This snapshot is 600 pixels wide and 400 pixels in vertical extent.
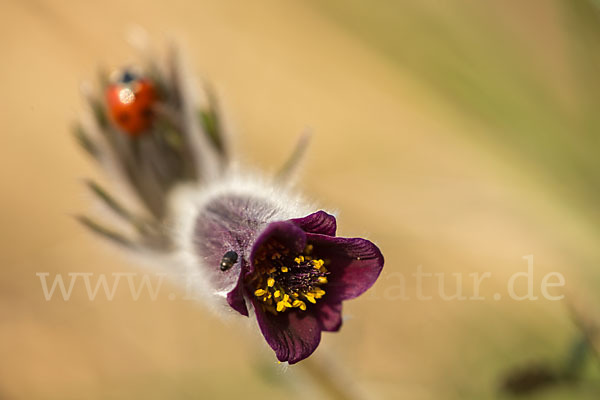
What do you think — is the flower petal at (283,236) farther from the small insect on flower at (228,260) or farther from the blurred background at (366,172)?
the blurred background at (366,172)

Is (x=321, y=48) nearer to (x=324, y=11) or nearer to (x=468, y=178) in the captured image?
(x=324, y=11)

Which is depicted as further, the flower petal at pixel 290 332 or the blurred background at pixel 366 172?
the blurred background at pixel 366 172

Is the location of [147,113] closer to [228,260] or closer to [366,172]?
[228,260]

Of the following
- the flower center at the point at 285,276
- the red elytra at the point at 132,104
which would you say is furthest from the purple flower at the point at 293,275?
the red elytra at the point at 132,104

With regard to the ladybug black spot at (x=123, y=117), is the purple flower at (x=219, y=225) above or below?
below

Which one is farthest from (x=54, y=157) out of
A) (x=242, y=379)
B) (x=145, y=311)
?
(x=242, y=379)

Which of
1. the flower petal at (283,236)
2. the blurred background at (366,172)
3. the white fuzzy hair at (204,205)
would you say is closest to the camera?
the flower petal at (283,236)

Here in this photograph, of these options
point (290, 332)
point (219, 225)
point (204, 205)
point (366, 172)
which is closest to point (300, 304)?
point (290, 332)
